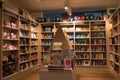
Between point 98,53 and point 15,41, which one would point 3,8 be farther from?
point 98,53

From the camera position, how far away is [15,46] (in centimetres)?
647

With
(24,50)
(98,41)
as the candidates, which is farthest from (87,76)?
(24,50)

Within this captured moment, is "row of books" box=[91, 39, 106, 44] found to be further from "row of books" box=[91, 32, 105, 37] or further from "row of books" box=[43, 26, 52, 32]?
"row of books" box=[43, 26, 52, 32]

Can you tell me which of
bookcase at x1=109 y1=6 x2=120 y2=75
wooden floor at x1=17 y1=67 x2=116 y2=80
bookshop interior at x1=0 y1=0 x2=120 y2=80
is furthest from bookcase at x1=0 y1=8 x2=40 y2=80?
bookcase at x1=109 y1=6 x2=120 y2=75

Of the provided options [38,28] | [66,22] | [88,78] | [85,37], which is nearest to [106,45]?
[85,37]

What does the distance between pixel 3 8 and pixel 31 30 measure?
114 inches

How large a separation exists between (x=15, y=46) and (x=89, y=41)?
12.9ft

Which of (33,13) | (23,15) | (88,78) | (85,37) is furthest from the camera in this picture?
Result: (33,13)

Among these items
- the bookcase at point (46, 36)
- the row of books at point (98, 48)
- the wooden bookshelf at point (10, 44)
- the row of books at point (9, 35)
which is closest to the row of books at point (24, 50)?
the wooden bookshelf at point (10, 44)

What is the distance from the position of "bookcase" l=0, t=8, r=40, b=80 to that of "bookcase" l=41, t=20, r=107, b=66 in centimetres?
171

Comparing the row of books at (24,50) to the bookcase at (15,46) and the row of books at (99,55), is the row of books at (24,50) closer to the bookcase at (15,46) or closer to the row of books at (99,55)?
the bookcase at (15,46)

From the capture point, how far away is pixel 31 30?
8.12 meters

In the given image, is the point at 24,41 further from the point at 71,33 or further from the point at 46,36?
the point at 71,33

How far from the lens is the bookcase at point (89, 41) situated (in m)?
8.59
